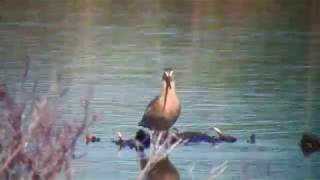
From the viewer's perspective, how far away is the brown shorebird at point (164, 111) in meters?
6.72

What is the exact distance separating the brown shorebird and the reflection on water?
0.58 feet

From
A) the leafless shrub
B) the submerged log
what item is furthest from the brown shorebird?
the leafless shrub

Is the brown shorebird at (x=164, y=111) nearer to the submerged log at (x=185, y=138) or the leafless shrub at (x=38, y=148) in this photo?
the submerged log at (x=185, y=138)

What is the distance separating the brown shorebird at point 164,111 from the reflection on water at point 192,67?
0.58 ft

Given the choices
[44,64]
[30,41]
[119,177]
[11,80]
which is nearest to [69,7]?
[30,41]

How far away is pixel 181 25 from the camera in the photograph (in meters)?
14.4

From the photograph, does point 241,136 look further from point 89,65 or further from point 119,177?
point 89,65

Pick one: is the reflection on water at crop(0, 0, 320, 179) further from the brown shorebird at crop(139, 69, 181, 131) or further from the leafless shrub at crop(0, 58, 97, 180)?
the leafless shrub at crop(0, 58, 97, 180)

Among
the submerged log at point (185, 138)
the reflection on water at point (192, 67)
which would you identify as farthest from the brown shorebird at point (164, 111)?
the reflection on water at point (192, 67)

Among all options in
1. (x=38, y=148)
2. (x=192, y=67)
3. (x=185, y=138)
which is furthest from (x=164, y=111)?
(x=38, y=148)

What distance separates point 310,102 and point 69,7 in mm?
8741

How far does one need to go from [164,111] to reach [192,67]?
3.49 m

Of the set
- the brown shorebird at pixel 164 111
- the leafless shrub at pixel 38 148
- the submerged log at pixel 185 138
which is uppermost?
the leafless shrub at pixel 38 148

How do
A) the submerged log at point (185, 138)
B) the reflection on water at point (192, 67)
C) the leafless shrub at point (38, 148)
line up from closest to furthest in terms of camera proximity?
the leafless shrub at point (38, 148) < the reflection on water at point (192, 67) < the submerged log at point (185, 138)
